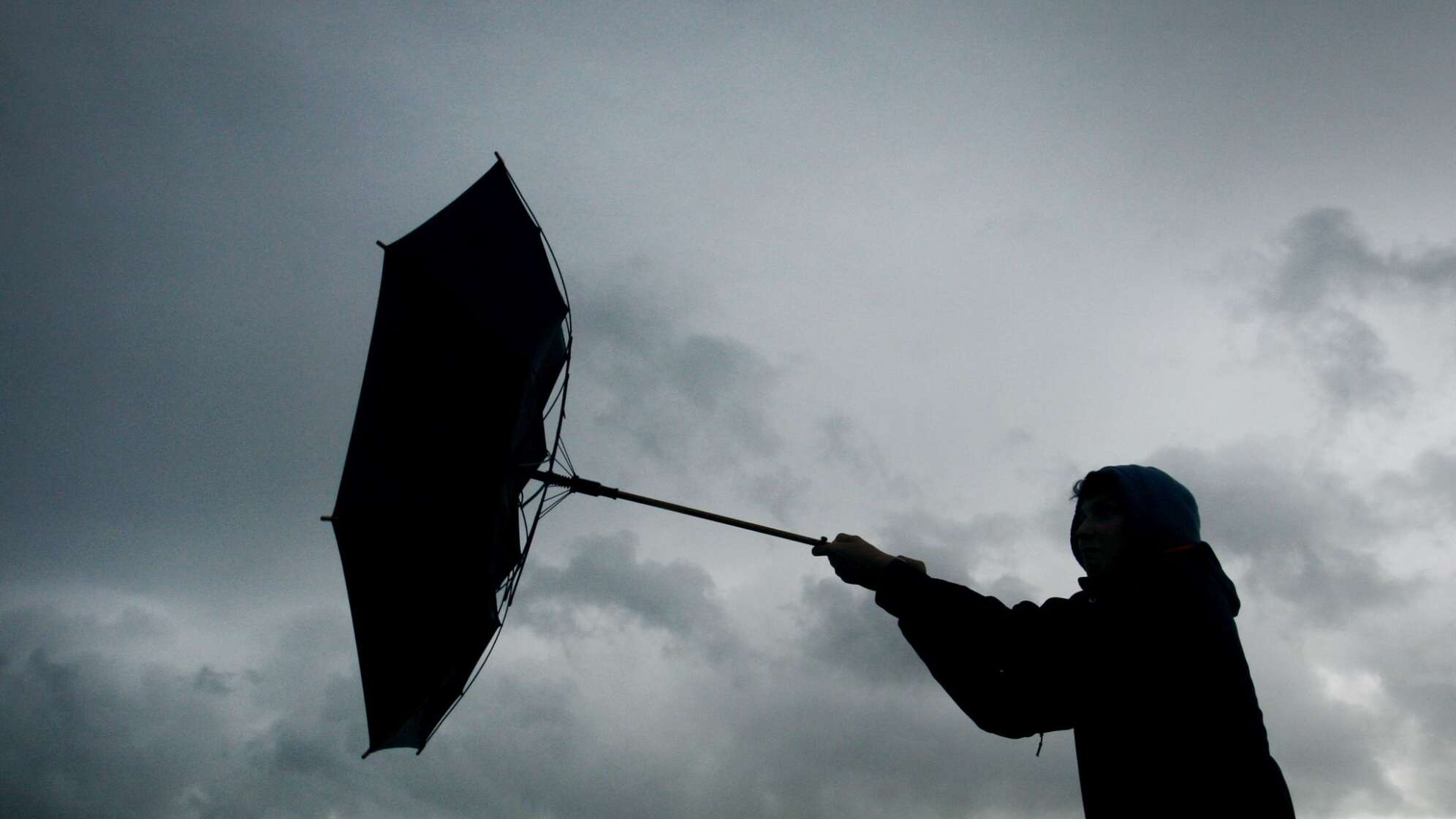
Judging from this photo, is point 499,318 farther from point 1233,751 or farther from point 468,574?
point 1233,751

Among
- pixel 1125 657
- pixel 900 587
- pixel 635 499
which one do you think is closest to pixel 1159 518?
pixel 1125 657

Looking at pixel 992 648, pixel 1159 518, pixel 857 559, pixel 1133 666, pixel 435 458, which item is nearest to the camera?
pixel 1133 666

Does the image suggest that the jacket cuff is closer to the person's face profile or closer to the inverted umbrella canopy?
the person's face profile

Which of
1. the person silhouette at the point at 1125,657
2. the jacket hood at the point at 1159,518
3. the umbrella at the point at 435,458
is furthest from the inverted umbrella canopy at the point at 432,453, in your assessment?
the jacket hood at the point at 1159,518

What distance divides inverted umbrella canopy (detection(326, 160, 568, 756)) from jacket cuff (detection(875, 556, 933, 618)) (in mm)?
3507

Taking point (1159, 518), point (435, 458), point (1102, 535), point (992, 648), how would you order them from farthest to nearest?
1. point (435, 458)
2. point (1102, 535)
3. point (1159, 518)
4. point (992, 648)

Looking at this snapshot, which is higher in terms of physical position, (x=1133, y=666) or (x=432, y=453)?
(x=432, y=453)

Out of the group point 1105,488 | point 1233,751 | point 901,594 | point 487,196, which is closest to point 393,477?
point 487,196

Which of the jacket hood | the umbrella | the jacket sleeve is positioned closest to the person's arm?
the jacket sleeve

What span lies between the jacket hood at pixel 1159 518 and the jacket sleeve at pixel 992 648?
1.69 feet

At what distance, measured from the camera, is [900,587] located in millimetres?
4723

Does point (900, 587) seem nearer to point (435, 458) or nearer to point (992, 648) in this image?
point (992, 648)

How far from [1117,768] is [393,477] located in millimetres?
5998

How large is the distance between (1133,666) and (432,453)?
5680 mm
